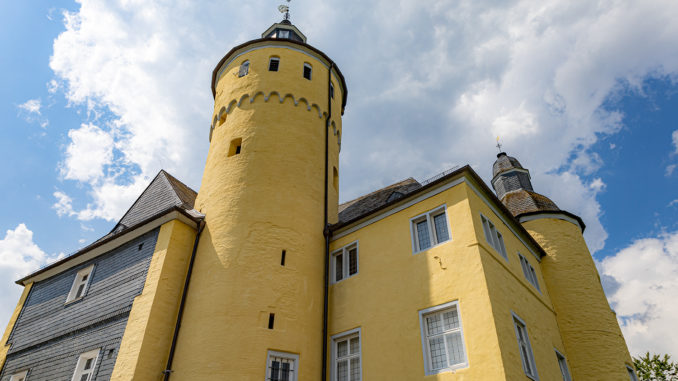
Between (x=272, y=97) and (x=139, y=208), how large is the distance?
25.9ft

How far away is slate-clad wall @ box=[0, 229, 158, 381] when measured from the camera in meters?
14.4

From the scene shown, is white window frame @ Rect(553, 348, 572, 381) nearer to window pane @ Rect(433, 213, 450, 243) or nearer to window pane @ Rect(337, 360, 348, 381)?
window pane @ Rect(433, 213, 450, 243)

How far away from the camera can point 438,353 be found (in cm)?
1116

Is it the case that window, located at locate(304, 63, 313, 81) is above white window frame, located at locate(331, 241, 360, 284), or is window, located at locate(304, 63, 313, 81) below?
above

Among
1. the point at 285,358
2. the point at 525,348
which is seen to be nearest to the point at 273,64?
the point at 285,358

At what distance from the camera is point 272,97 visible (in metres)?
18.5

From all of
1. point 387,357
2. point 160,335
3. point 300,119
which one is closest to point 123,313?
point 160,335

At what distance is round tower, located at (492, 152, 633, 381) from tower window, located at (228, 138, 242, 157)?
1329 cm

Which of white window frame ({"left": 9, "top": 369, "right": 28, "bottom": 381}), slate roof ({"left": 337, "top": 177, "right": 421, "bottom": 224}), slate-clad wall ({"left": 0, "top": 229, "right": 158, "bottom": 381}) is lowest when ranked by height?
white window frame ({"left": 9, "top": 369, "right": 28, "bottom": 381})

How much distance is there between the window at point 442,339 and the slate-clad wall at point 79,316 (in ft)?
29.7

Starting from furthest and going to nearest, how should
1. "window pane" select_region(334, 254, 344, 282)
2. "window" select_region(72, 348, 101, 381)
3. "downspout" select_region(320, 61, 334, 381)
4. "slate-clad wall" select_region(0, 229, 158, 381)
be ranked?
"window pane" select_region(334, 254, 344, 282)
"slate-clad wall" select_region(0, 229, 158, 381)
"window" select_region(72, 348, 101, 381)
"downspout" select_region(320, 61, 334, 381)

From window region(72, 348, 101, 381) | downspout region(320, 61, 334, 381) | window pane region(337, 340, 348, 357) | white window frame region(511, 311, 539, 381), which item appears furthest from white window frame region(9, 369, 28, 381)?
white window frame region(511, 311, 539, 381)

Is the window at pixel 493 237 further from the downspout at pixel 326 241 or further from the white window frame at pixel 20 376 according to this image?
the white window frame at pixel 20 376

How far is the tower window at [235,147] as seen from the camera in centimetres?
1752
